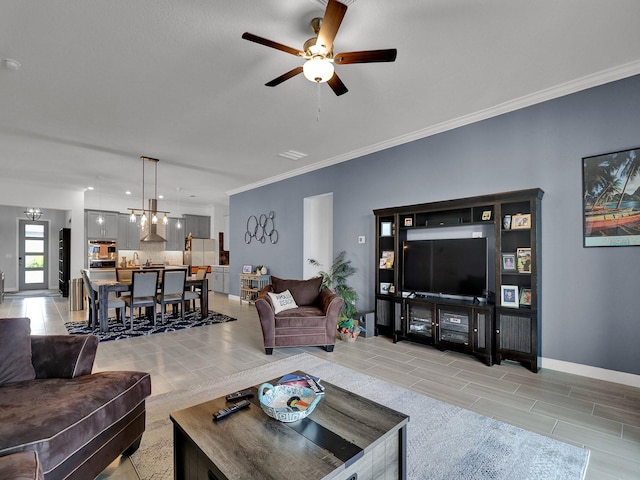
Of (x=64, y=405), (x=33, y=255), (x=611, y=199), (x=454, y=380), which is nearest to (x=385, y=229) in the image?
(x=454, y=380)

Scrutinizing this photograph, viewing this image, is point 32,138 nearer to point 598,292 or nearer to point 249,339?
point 249,339

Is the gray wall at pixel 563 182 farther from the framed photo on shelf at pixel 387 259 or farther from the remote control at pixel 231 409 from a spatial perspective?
the remote control at pixel 231 409

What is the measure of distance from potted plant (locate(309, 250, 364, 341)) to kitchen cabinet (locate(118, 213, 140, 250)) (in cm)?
686

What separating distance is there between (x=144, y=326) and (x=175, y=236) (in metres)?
5.76

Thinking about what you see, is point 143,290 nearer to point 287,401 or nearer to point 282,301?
point 282,301

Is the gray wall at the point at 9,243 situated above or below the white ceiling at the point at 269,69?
below

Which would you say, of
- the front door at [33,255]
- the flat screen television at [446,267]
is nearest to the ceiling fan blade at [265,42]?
the flat screen television at [446,267]

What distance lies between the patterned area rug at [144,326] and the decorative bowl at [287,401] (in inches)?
156

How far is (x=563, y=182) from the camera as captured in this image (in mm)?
3270

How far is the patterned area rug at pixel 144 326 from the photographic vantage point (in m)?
4.82

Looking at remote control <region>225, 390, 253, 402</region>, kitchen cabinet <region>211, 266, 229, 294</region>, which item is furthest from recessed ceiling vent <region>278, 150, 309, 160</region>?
kitchen cabinet <region>211, 266, 229, 294</region>

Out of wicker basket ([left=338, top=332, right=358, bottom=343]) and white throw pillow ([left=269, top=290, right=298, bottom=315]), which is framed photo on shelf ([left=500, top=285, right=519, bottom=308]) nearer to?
wicker basket ([left=338, top=332, right=358, bottom=343])

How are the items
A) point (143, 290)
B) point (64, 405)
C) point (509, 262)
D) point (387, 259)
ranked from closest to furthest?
1. point (64, 405)
2. point (509, 262)
3. point (387, 259)
4. point (143, 290)

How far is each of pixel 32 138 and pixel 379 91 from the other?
496cm
